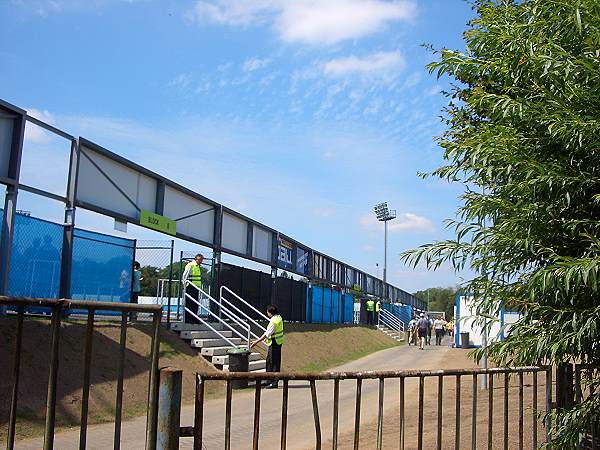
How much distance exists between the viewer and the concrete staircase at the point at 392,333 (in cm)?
3987

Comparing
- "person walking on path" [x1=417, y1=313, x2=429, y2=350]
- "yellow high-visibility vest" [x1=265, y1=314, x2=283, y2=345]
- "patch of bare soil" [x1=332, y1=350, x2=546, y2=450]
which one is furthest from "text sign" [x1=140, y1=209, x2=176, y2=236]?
"person walking on path" [x1=417, y1=313, x2=429, y2=350]

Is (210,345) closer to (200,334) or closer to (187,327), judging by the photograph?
(200,334)

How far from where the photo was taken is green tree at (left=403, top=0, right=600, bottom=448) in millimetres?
4887

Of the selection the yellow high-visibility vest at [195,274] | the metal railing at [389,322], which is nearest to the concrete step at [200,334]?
the yellow high-visibility vest at [195,274]

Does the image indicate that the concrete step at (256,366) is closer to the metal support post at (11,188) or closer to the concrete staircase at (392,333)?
the metal support post at (11,188)

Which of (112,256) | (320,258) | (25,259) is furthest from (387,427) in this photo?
(320,258)

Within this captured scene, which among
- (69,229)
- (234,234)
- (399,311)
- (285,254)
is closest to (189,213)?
(234,234)

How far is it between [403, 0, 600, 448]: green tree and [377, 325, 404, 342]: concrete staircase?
34.2 meters

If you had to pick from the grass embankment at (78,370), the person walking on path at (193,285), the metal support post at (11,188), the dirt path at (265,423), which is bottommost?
the dirt path at (265,423)

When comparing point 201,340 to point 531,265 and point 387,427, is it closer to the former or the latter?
point 387,427

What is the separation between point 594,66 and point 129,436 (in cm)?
757

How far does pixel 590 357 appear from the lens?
5520 mm

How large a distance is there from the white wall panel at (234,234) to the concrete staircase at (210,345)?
510cm

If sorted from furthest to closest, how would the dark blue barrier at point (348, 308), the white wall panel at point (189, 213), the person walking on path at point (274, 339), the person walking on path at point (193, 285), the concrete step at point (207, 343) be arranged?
the dark blue barrier at point (348, 308) < the white wall panel at point (189, 213) < the person walking on path at point (193, 285) < the concrete step at point (207, 343) < the person walking on path at point (274, 339)
